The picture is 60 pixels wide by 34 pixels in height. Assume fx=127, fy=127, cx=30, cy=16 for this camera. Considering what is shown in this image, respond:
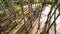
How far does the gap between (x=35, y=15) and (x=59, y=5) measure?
1.35m

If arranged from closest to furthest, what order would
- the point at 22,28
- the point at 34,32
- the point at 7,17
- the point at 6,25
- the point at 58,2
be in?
the point at 58,2
the point at 34,32
the point at 22,28
the point at 6,25
the point at 7,17

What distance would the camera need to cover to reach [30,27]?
5.51ft

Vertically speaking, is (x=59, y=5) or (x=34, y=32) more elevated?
(x=59, y=5)

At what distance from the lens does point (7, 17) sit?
201 cm

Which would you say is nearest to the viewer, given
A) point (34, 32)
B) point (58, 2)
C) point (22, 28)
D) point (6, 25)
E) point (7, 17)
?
point (58, 2)

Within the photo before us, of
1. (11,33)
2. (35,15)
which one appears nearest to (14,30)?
(11,33)

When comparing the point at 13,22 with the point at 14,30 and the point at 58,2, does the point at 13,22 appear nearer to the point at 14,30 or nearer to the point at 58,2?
the point at 14,30

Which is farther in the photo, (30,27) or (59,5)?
(30,27)

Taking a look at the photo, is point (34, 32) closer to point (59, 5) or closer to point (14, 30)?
point (14, 30)

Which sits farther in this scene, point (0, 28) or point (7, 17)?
point (7, 17)

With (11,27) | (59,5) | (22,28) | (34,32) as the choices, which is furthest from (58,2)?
(11,27)

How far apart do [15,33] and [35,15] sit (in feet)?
1.90

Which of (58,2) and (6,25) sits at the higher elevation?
(58,2)

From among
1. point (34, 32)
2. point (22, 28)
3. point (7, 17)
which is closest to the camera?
point (34, 32)
